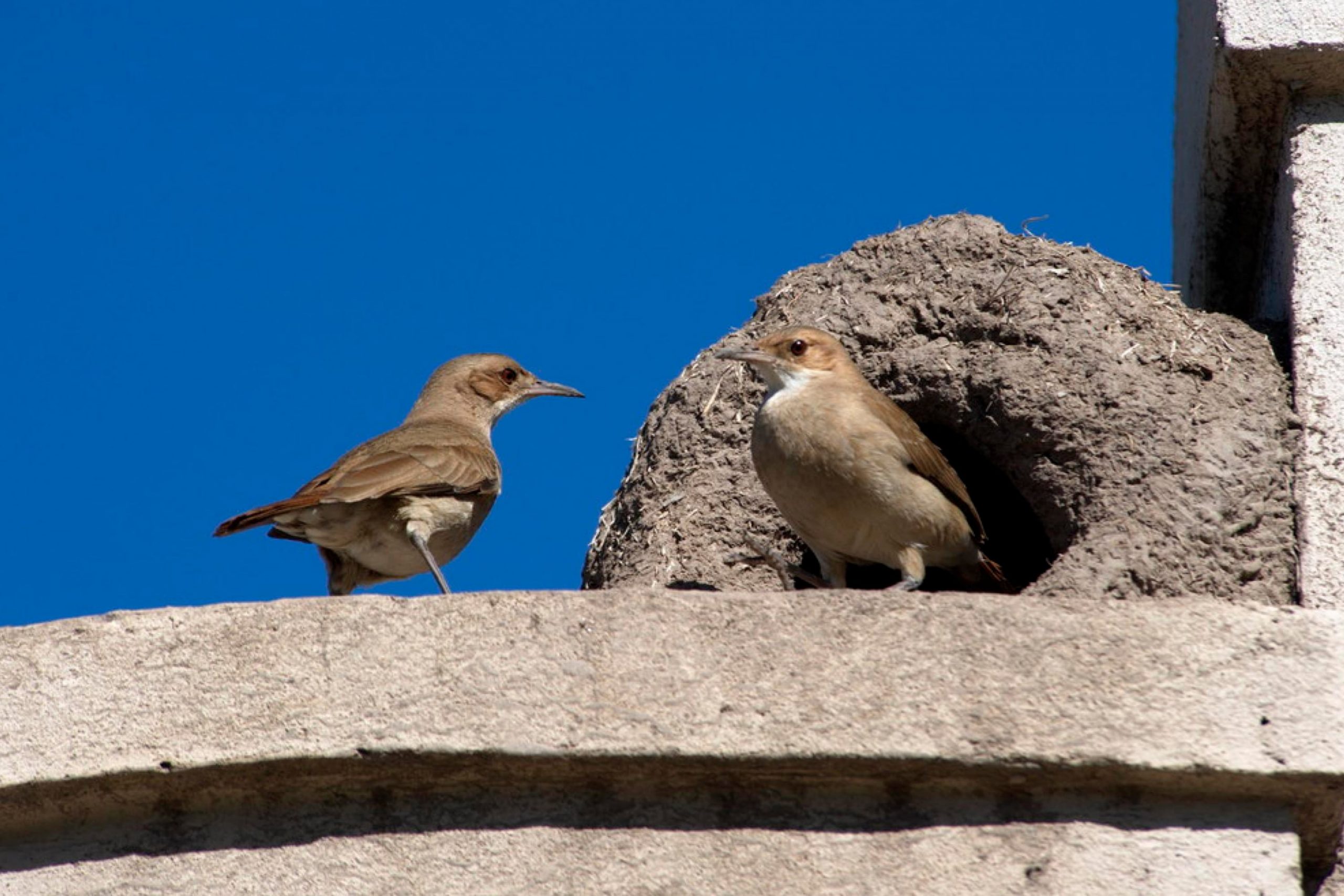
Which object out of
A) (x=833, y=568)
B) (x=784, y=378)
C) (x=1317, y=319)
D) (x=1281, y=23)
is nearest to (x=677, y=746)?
(x=833, y=568)

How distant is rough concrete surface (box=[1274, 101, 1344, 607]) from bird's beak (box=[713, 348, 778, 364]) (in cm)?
175

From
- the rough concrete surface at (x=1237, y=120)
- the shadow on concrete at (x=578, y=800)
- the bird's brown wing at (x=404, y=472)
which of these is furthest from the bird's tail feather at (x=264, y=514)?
the rough concrete surface at (x=1237, y=120)

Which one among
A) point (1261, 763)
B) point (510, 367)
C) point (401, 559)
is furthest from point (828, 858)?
point (510, 367)

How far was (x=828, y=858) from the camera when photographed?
4.44 metres

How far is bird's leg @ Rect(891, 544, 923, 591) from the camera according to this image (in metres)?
6.47

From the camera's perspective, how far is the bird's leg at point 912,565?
6.47 meters

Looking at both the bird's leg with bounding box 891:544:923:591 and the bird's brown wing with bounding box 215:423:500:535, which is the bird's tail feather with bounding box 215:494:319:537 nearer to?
the bird's brown wing with bounding box 215:423:500:535

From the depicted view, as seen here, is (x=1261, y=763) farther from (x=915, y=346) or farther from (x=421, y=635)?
(x=915, y=346)

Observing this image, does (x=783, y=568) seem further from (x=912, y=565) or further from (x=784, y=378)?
(x=784, y=378)

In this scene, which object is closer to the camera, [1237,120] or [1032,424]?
[1237,120]

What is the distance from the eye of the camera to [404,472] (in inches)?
276

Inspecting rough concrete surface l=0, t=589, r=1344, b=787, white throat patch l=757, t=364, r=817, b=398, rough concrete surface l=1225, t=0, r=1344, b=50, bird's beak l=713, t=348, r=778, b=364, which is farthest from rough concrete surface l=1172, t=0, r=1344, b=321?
rough concrete surface l=0, t=589, r=1344, b=787

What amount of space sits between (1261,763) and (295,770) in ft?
7.18

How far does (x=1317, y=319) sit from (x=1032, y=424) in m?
1.11
